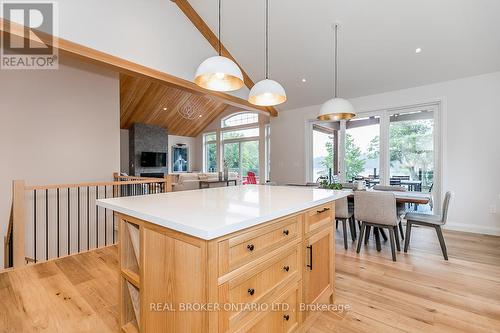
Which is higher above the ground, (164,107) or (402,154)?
(164,107)

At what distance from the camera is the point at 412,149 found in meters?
4.66

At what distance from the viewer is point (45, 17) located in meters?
2.69

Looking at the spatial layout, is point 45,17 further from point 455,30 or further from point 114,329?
point 455,30

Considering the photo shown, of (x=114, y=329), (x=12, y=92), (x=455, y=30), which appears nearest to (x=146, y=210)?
(x=114, y=329)

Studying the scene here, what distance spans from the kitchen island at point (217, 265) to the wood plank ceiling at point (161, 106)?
564 cm

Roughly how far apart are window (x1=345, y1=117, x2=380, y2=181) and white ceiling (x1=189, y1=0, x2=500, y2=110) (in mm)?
701

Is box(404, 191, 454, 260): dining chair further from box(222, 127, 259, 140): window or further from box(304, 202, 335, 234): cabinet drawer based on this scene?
box(222, 127, 259, 140): window

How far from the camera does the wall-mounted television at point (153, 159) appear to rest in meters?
9.36

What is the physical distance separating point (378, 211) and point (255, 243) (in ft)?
7.85

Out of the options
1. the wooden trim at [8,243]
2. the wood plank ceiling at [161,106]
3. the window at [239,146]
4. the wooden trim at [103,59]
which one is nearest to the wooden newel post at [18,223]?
the wooden trim at [8,243]

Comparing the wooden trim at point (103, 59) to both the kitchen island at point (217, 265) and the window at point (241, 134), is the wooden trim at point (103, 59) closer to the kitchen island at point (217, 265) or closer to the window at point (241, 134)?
the kitchen island at point (217, 265)

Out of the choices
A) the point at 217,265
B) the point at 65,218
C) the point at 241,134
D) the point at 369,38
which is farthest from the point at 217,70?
the point at 241,134

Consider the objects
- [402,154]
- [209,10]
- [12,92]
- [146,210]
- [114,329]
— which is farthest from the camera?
[402,154]

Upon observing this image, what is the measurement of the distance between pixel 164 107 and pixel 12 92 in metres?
5.19
